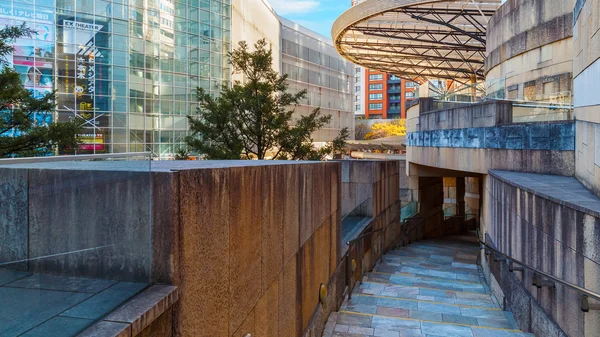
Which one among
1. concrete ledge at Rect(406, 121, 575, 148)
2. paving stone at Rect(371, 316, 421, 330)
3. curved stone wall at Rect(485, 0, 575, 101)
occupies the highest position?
curved stone wall at Rect(485, 0, 575, 101)

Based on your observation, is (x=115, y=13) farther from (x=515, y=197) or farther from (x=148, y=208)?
(x=148, y=208)

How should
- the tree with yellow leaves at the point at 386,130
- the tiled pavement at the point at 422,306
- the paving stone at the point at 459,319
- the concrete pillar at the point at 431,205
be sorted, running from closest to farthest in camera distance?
the tiled pavement at the point at 422,306 < the paving stone at the point at 459,319 < the concrete pillar at the point at 431,205 < the tree with yellow leaves at the point at 386,130

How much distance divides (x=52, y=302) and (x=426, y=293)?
10010 millimetres

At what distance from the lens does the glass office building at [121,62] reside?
2705cm

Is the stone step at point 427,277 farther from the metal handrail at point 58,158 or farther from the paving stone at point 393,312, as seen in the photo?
the metal handrail at point 58,158

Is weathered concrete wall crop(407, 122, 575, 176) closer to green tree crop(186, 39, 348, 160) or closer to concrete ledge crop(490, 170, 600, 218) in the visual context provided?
concrete ledge crop(490, 170, 600, 218)

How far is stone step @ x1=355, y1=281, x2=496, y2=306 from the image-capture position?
11.2 m

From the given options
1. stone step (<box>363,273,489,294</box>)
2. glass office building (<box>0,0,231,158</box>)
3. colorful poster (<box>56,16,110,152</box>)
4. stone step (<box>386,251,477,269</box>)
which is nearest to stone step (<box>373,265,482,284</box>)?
stone step (<box>363,273,489,294</box>)

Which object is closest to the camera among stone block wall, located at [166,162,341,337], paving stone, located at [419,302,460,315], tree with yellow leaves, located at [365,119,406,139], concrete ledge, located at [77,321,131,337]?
concrete ledge, located at [77,321,131,337]

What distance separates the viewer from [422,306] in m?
10.3

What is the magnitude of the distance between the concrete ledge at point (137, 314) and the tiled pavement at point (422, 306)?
18.4 feet

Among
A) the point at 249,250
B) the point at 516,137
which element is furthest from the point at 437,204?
the point at 249,250

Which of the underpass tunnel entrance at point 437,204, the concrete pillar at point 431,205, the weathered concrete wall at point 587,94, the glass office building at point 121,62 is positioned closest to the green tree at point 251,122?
the underpass tunnel entrance at point 437,204

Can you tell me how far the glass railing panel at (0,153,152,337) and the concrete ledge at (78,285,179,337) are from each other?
0.09 metres
